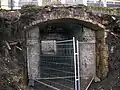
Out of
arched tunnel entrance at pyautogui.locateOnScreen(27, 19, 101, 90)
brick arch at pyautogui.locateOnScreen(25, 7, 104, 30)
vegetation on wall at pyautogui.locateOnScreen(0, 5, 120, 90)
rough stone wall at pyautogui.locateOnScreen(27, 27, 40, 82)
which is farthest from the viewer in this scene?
rough stone wall at pyautogui.locateOnScreen(27, 27, 40, 82)

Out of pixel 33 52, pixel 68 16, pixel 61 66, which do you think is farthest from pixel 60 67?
pixel 68 16

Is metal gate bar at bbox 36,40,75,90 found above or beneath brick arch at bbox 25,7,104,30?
beneath

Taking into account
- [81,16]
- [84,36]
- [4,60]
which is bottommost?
[4,60]

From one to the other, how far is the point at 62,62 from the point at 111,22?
6.83ft

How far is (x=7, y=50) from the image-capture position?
27.4ft

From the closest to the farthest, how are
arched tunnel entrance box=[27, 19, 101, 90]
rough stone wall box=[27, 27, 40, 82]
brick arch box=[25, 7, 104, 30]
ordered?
brick arch box=[25, 7, 104, 30] < arched tunnel entrance box=[27, 19, 101, 90] < rough stone wall box=[27, 27, 40, 82]

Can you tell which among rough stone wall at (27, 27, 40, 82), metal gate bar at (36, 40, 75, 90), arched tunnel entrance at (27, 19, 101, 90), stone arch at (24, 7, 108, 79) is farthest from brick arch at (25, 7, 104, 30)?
metal gate bar at (36, 40, 75, 90)

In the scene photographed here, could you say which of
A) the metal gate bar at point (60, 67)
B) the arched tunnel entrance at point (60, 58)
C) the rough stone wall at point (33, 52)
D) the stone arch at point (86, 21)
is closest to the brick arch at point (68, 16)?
the stone arch at point (86, 21)

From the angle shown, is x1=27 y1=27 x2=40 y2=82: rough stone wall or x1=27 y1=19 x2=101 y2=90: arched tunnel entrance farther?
x1=27 y1=27 x2=40 y2=82: rough stone wall

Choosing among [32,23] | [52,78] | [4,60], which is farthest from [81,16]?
[4,60]

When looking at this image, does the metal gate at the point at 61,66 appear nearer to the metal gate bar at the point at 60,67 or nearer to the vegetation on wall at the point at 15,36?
the metal gate bar at the point at 60,67

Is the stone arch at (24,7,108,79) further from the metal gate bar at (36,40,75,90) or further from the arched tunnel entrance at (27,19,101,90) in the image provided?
the metal gate bar at (36,40,75,90)

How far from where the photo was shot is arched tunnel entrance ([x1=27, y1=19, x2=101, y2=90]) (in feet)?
30.3

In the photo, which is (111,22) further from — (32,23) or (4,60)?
(4,60)
